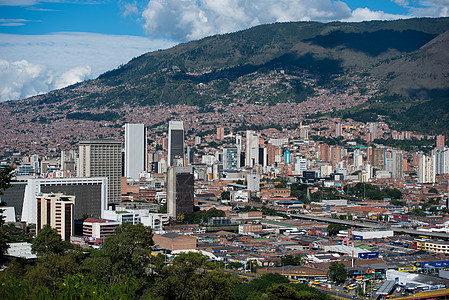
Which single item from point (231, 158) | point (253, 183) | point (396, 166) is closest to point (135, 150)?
point (231, 158)

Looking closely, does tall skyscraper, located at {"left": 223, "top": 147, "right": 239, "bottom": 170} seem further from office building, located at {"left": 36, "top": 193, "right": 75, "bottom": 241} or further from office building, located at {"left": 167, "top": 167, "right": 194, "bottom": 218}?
office building, located at {"left": 36, "top": 193, "right": 75, "bottom": 241}

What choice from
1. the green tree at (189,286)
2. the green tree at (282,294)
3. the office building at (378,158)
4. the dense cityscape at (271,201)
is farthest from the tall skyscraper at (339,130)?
the green tree at (189,286)

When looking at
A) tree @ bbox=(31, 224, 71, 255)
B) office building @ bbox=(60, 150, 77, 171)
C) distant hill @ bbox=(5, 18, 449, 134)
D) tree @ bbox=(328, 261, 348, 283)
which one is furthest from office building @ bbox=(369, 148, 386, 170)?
tree @ bbox=(31, 224, 71, 255)

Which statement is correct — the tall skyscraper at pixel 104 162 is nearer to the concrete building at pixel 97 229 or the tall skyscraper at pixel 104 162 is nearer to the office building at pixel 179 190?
the office building at pixel 179 190

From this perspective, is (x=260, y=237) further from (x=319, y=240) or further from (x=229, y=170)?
(x=229, y=170)

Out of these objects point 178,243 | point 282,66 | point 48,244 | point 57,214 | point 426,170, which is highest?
point 282,66

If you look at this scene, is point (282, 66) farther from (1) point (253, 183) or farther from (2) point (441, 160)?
(1) point (253, 183)
